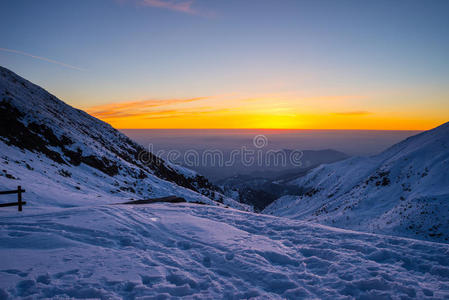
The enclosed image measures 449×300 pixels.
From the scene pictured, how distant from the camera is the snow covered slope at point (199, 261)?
180 inches

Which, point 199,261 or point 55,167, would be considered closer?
point 199,261

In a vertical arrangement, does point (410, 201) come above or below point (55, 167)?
below

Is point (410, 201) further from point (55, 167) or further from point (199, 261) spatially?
point (55, 167)

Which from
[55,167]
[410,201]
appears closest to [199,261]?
[410,201]

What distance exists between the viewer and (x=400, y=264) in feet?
19.6

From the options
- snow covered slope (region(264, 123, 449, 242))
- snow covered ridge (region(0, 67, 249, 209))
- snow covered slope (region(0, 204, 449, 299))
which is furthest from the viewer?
snow covered ridge (region(0, 67, 249, 209))

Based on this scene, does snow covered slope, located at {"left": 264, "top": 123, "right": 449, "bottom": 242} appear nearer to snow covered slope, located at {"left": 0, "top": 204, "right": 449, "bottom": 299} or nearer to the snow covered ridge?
snow covered slope, located at {"left": 0, "top": 204, "right": 449, "bottom": 299}

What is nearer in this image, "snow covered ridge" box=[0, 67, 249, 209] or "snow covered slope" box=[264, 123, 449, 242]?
"snow covered slope" box=[264, 123, 449, 242]

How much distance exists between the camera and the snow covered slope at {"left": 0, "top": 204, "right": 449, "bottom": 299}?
4.56m

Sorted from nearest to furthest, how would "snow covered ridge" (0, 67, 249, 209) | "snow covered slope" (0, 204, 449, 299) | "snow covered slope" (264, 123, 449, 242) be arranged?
"snow covered slope" (0, 204, 449, 299)
"snow covered slope" (264, 123, 449, 242)
"snow covered ridge" (0, 67, 249, 209)

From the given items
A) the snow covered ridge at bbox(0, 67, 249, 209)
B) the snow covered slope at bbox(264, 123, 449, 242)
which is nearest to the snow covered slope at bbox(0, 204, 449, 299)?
Result: the snow covered ridge at bbox(0, 67, 249, 209)

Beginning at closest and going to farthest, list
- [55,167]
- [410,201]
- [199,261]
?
[199,261] < [410,201] < [55,167]

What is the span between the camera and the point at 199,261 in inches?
233

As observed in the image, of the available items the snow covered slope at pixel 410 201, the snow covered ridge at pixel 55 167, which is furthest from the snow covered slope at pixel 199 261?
the snow covered slope at pixel 410 201
